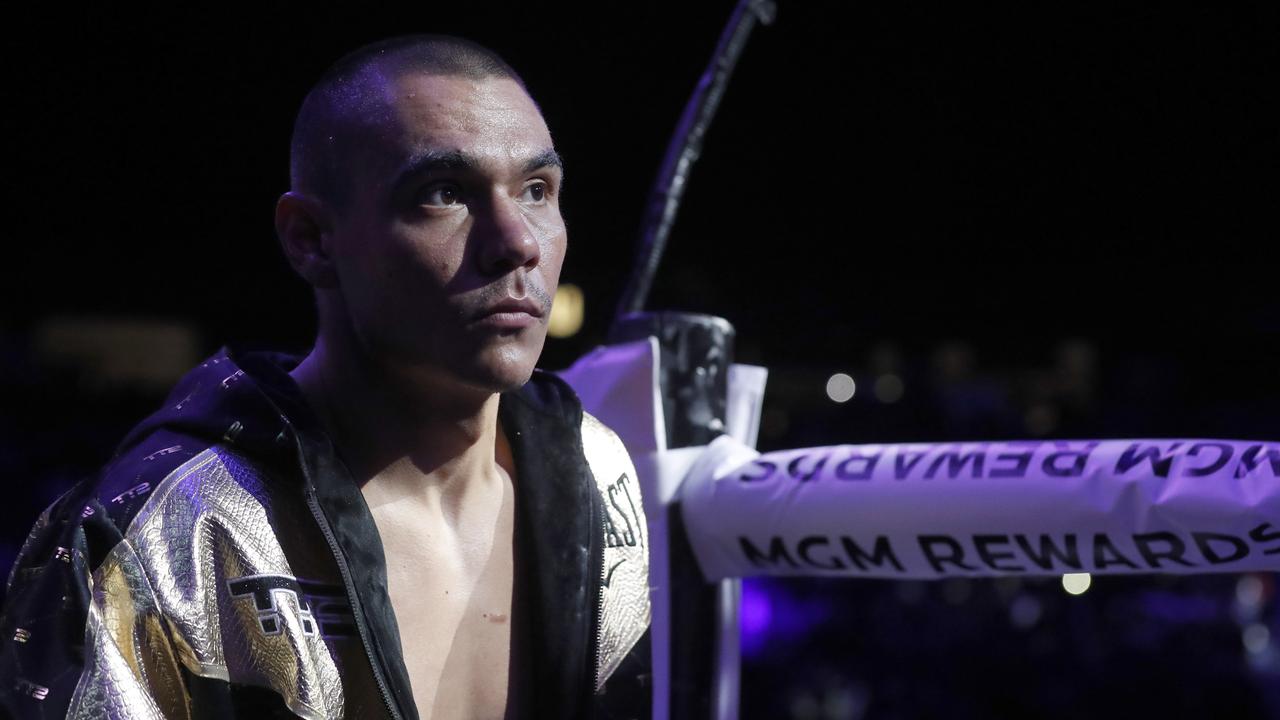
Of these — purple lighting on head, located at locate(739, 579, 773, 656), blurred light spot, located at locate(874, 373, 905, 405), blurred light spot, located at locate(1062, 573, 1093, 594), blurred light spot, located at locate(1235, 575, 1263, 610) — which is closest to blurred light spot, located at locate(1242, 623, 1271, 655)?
blurred light spot, located at locate(1235, 575, 1263, 610)

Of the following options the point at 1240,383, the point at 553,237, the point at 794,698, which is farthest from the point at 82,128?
the point at 1240,383

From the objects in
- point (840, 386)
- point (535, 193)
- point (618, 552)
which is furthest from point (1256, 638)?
point (535, 193)

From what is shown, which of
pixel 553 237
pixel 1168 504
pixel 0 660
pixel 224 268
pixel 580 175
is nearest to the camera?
pixel 0 660

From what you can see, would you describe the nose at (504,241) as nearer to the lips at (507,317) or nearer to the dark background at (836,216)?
the lips at (507,317)

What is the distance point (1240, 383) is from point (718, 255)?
467cm

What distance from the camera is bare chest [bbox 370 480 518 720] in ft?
4.12

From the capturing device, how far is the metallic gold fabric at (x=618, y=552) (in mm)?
1430

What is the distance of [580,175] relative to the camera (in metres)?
6.44

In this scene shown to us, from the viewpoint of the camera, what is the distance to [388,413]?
128 centimetres

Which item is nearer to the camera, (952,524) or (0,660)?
(0,660)

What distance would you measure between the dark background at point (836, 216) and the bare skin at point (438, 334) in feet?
11.7

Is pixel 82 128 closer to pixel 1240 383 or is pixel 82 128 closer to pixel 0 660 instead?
pixel 0 660

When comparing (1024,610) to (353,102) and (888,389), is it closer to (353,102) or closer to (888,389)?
(888,389)

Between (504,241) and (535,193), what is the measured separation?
121mm
